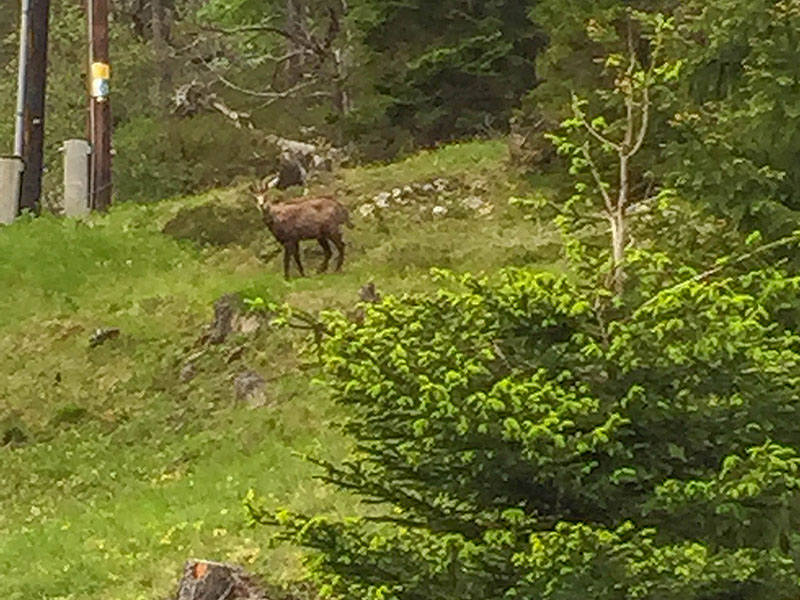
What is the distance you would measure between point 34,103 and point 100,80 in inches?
40.5

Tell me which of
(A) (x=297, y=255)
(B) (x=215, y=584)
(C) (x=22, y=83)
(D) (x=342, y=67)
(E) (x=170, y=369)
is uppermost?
(D) (x=342, y=67)

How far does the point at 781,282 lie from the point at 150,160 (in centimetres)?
2108

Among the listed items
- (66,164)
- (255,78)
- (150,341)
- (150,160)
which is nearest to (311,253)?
(150,341)

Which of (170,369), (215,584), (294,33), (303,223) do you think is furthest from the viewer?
(294,33)

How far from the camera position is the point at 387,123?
2308 centimetres

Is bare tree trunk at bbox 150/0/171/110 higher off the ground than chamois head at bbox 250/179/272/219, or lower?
higher

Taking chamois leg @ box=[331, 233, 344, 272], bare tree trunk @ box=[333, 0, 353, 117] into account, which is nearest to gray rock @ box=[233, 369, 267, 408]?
chamois leg @ box=[331, 233, 344, 272]

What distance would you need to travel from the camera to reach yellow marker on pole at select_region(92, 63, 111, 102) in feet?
70.1

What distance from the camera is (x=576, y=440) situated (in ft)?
17.4

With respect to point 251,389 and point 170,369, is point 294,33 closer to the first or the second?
point 170,369

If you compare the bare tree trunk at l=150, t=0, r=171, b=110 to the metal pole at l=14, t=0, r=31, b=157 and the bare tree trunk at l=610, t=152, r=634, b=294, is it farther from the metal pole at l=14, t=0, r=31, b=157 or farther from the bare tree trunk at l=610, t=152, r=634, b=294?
the bare tree trunk at l=610, t=152, r=634, b=294

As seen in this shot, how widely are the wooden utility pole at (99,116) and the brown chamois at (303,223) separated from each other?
617 centimetres

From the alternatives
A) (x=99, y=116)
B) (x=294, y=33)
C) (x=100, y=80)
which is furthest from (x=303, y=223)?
(x=294, y=33)

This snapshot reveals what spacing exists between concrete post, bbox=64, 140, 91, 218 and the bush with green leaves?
15864mm
